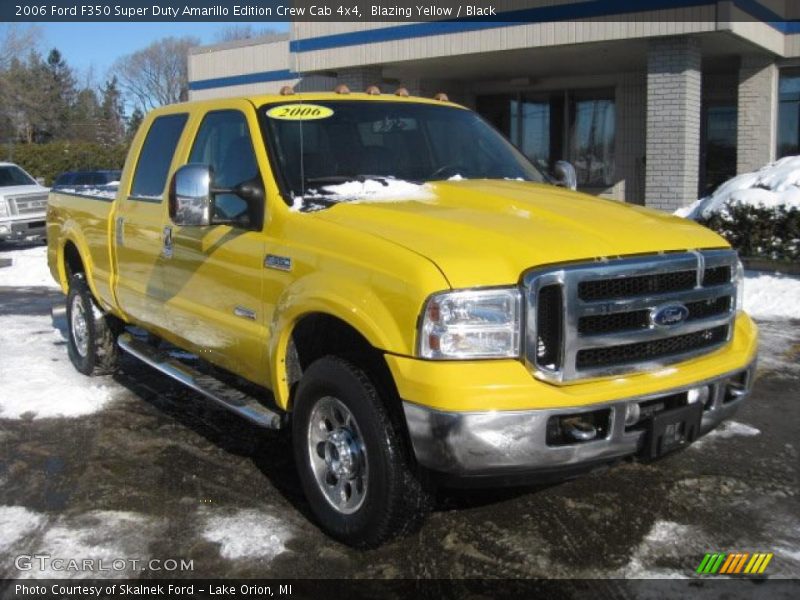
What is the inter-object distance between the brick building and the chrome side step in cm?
829

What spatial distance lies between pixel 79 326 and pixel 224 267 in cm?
313

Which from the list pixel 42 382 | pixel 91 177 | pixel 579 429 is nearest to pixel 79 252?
pixel 42 382

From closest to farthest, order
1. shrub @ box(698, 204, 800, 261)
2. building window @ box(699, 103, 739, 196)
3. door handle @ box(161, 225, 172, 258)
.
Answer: door handle @ box(161, 225, 172, 258) < shrub @ box(698, 204, 800, 261) < building window @ box(699, 103, 739, 196)

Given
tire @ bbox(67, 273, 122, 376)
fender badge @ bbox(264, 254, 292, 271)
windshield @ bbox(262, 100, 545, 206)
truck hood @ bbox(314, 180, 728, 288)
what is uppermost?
windshield @ bbox(262, 100, 545, 206)

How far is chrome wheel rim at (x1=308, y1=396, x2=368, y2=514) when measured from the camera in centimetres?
367

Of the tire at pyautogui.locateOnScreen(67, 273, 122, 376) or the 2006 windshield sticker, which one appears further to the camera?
the tire at pyautogui.locateOnScreen(67, 273, 122, 376)

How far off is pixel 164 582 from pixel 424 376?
144 cm

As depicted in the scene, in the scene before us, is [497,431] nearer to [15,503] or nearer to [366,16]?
[15,503]

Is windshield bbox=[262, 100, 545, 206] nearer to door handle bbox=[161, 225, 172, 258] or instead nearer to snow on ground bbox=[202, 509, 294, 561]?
A: door handle bbox=[161, 225, 172, 258]

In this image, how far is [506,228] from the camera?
3.57 metres

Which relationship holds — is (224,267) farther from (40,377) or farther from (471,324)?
(40,377)

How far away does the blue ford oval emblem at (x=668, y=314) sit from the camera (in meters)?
3.48

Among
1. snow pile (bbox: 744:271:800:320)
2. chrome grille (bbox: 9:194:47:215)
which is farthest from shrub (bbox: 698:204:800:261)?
chrome grille (bbox: 9:194:47:215)

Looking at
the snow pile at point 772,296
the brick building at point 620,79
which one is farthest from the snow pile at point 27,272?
the snow pile at point 772,296
